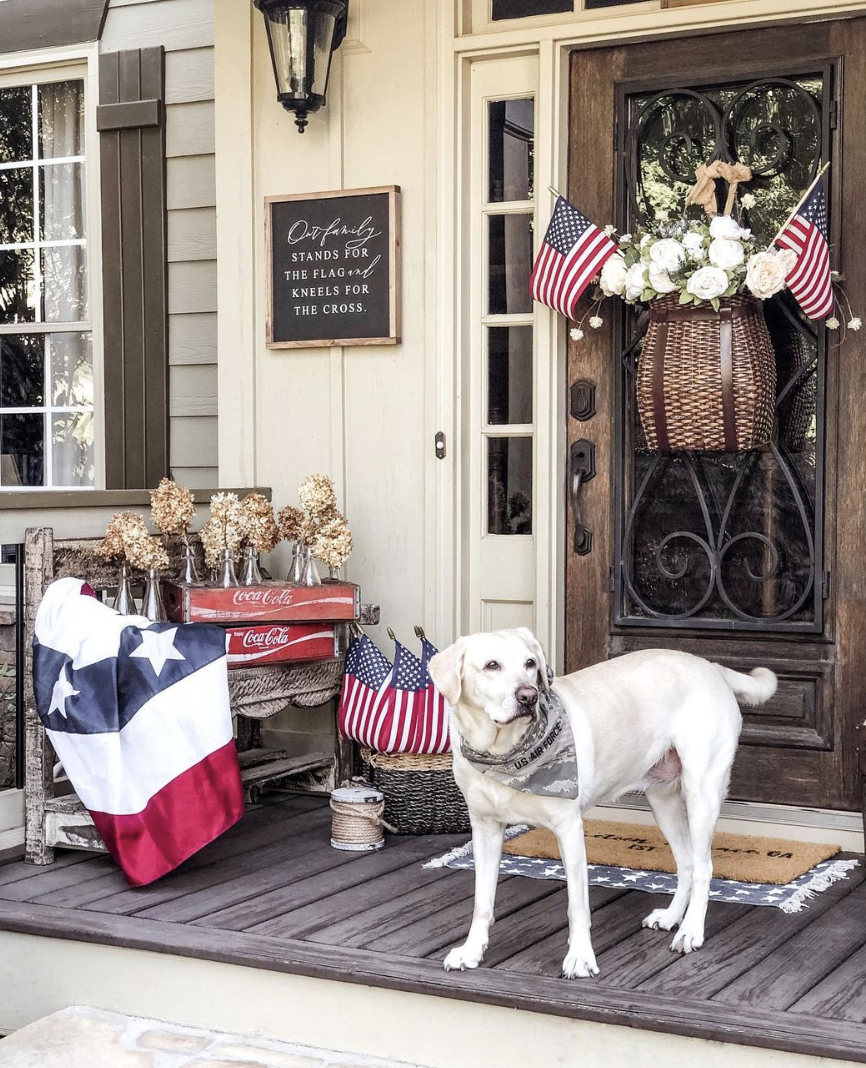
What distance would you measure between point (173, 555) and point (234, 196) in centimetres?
143

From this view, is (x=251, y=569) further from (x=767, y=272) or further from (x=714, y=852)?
→ (x=767, y=272)

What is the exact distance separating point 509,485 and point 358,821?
1279 millimetres

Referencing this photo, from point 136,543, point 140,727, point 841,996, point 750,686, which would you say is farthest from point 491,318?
point 841,996

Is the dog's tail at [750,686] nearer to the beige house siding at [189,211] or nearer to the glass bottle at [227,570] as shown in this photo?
the glass bottle at [227,570]

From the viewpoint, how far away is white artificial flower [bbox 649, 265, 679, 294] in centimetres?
392

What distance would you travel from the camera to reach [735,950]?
3.14 m

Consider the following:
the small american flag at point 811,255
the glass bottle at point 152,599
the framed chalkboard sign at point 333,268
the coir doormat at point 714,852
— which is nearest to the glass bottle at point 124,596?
the glass bottle at point 152,599

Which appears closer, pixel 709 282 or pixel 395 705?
pixel 709 282

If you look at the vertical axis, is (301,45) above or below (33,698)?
above

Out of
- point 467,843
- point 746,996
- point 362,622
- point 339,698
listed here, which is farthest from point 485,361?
point 746,996

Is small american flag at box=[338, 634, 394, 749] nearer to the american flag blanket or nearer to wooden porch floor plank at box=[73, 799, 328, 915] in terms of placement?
wooden porch floor plank at box=[73, 799, 328, 915]

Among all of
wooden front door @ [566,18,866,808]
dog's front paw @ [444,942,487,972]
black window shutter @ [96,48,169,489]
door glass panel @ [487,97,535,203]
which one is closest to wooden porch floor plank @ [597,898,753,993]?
dog's front paw @ [444,942,487,972]

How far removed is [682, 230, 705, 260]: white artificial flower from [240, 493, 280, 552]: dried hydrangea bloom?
158 centimetres

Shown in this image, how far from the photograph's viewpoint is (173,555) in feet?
14.1
